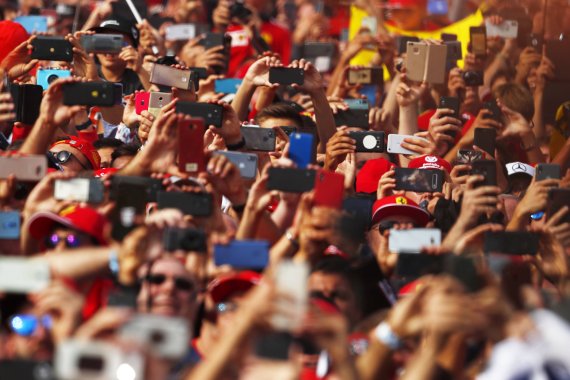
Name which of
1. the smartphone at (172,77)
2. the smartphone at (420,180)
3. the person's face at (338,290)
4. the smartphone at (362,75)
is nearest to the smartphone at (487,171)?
the smartphone at (420,180)

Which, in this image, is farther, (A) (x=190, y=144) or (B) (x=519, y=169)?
(B) (x=519, y=169)

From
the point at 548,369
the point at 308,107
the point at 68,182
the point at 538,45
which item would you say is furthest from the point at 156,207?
the point at 538,45

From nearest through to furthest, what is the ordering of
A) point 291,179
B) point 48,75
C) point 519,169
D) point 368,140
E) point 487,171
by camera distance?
1. point 291,179
2. point 487,171
3. point 368,140
4. point 48,75
5. point 519,169

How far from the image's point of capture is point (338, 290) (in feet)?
21.3

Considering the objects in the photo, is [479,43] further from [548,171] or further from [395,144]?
[548,171]

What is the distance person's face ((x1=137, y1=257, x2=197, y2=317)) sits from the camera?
5785 mm

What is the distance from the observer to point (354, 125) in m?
9.38

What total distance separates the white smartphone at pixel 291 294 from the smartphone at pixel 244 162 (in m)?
2.25

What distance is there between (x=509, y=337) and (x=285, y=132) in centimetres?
369

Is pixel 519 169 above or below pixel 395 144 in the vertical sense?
below

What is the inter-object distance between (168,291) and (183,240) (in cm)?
37

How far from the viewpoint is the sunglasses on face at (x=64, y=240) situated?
21.3 feet

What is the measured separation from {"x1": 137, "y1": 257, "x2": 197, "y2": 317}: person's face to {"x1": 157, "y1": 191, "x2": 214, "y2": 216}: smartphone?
80cm

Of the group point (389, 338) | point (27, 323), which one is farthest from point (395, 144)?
point (27, 323)
